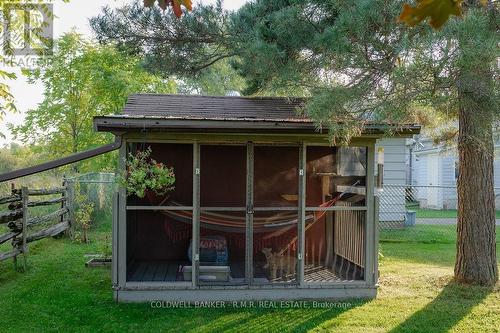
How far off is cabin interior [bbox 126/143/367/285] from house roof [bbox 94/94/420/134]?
388 mm

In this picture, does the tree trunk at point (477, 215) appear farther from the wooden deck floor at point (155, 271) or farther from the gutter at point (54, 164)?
the gutter at point (54, 164)

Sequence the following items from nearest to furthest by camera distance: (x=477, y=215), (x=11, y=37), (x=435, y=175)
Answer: (x=11, y=37), (x=477, y=215), (x=435, y=175)

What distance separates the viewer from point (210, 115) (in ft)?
17.0

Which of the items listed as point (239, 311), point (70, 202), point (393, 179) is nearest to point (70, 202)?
point (70, 202)

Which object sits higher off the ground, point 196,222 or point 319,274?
point 196,222

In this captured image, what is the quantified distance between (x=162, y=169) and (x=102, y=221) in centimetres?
664

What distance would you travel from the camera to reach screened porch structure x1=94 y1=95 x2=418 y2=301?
491cm

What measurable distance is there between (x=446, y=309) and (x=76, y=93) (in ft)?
36.0

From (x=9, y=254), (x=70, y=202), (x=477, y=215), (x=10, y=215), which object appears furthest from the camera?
(x=70, y=202)

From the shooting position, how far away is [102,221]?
417 inches

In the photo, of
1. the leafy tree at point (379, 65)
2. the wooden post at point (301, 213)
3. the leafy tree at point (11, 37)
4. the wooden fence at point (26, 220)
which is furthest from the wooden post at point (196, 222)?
the wooden fence at point (26, 220)

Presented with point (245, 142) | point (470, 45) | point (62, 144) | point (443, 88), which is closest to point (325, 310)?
point (245, 142)

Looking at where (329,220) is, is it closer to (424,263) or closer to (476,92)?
(476,92)

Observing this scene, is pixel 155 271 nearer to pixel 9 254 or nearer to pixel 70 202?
pixel 9 254
